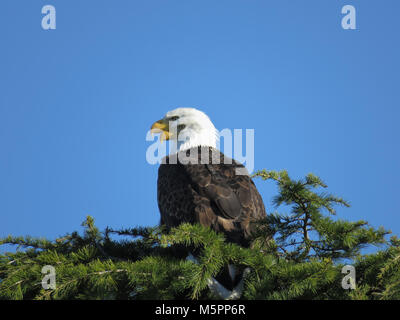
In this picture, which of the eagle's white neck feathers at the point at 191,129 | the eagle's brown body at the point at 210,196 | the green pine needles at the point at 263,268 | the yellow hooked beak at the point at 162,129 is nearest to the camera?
the green pine needles at the point at 263,268

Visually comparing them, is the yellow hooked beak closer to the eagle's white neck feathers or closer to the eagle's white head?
the eagle's white head

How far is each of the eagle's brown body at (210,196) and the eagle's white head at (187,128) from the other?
0.88 m

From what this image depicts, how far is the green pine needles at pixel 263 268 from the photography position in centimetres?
361

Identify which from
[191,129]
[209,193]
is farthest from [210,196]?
[191,129]

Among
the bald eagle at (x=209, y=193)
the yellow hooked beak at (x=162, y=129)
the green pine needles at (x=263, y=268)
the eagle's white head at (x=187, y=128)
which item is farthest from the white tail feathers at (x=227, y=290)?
the yellow hooked beak at (x=162, y=129)

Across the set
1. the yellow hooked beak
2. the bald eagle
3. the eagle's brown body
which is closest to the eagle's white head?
the yellow hooked beak

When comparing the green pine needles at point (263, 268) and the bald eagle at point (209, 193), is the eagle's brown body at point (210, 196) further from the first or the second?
the green pine needles at point (263, 268)

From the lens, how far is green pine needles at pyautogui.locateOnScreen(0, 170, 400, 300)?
11.8 ft

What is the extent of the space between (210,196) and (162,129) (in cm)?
262

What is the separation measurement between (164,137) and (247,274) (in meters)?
4.37

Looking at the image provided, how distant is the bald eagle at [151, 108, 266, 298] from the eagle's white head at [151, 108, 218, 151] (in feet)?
0.51

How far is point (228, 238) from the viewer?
17.3 feet
